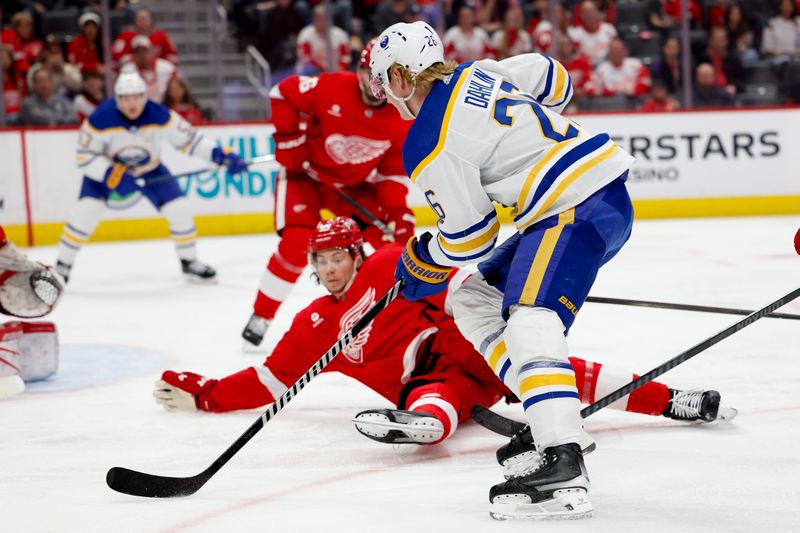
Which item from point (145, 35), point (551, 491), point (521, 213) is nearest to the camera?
point (551, 491)

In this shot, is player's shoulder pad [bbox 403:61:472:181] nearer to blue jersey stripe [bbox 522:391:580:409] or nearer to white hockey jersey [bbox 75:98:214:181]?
blue jersey stripe [bbox 522:391:580:409]

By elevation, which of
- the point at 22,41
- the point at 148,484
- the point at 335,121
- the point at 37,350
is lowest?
the point at 37,350

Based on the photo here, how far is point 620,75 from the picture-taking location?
8734mm

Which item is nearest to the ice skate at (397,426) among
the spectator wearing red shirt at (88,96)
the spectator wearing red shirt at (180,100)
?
the spectator wearing red shirt at (180,100)

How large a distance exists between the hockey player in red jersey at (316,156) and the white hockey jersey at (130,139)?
6.04 ft

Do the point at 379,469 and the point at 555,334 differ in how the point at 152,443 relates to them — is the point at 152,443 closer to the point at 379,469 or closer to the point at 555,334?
the point at 379,469

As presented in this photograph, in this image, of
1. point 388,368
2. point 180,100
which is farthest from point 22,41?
point 388,368

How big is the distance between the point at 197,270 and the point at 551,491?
4.35 m

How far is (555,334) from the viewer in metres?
2.29

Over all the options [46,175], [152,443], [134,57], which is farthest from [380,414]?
[134,57]

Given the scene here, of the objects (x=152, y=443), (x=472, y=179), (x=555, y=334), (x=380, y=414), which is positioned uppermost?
(x=472, y=179)

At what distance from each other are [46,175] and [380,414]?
5.77m

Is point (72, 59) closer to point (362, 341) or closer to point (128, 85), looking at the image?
point (128, 85)

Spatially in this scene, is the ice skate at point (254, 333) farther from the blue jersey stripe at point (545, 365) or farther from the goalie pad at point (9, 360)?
the blue jersey stripe at point (545, 365)
